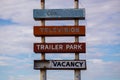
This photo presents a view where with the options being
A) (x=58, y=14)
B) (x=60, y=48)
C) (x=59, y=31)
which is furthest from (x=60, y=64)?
(x=58, y=14)

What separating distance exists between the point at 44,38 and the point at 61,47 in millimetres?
2284

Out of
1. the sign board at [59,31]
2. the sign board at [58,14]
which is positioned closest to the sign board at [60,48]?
the sign board at [59,31]

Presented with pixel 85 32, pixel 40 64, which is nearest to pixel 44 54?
pixel 40 64

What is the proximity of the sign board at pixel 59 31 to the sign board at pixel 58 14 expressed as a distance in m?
1.03

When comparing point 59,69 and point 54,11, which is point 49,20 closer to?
point 54,11

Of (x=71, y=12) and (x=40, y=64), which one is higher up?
(x=71, y=12)

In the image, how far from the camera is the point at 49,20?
67.3m

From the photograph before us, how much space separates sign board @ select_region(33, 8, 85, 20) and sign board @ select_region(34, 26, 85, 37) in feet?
3.38

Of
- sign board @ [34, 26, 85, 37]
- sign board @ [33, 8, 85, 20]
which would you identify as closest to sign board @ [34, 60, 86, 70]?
sign board @ [34, 26, 85, 37]

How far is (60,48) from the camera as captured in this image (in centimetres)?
6625

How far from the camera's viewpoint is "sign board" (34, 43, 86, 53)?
217ft

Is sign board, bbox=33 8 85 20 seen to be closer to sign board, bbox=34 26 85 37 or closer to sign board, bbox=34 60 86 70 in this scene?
sign board, bbox=34 26 85 37

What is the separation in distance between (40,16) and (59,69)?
6357 mm

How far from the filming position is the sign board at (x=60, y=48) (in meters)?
66.0
